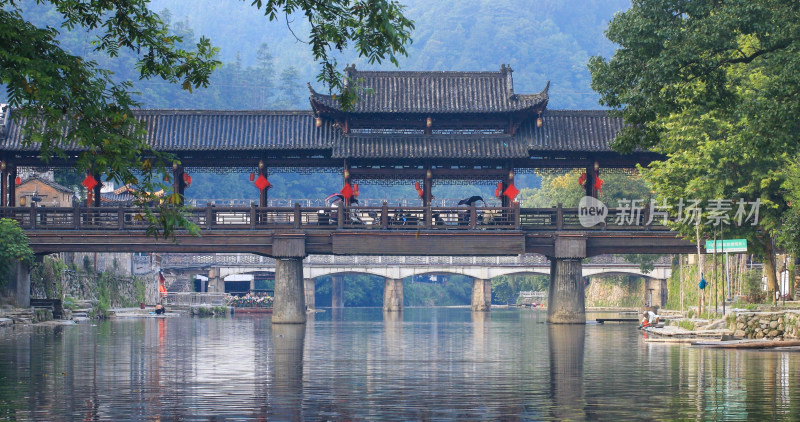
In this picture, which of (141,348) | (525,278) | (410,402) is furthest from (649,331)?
(525,278)

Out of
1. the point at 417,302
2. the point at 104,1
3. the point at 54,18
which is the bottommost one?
the point at 417,302

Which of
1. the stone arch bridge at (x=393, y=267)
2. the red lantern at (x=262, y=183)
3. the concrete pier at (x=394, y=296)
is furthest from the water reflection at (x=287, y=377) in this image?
the concrete pier at (x=394, y=296)

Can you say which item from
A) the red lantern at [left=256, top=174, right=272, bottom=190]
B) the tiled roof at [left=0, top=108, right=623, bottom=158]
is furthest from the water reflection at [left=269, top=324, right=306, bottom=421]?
the tiled roof at [left=0, top=108, right=623, bottom=158]

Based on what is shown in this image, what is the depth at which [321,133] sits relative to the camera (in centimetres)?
4797

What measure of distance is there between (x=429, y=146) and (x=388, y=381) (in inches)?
1124

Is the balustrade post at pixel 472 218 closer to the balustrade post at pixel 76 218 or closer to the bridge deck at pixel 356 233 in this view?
the bridge deck at pixel 356 233

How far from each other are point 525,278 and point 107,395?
106712 millimetres

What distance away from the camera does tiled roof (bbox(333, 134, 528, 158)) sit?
1842 inches

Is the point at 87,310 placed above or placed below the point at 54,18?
below

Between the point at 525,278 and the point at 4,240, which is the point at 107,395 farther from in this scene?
the point at 525,278

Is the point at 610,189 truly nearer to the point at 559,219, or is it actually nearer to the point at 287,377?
the point at 559,219

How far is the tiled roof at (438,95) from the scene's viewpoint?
4719 centimetres

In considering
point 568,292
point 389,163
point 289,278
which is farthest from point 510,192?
point 289,278

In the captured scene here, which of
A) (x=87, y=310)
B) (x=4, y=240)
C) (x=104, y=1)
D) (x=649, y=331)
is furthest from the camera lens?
(x=87, y=310)
